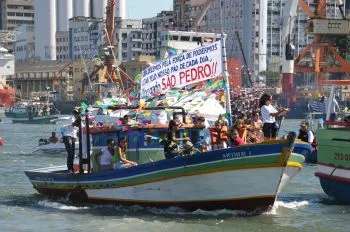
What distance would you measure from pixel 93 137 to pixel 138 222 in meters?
4.24

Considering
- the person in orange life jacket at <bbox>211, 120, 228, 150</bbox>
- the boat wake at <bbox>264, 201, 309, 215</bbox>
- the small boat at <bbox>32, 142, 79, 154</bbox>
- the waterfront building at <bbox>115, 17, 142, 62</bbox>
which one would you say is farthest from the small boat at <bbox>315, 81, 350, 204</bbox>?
the waterfront building at <bbox>115, 17, 142, 62</bbox>

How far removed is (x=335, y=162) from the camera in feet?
78.1

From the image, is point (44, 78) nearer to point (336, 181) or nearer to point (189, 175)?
point (336, 181)

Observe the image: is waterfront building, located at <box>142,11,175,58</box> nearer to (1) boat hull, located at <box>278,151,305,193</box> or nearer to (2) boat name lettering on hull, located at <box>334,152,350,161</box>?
(2) boat name lettering on hull, located at <box>334,152,350,161</box>

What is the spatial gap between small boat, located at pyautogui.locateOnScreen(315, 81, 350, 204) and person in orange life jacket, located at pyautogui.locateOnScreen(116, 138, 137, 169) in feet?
16.9

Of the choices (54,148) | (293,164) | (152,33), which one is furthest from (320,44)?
(152,33)

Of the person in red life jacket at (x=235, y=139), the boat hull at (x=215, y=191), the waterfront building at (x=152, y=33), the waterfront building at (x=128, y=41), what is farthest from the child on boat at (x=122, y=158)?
the waterfront building at (x=128, y=41)

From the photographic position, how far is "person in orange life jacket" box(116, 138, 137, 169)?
22797 millimetres

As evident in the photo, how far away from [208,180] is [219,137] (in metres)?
1.22

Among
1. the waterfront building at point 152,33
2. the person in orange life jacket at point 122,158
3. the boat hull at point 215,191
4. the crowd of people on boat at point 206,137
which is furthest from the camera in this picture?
the waterfront building at point 152,33

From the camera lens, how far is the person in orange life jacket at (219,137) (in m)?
22.0

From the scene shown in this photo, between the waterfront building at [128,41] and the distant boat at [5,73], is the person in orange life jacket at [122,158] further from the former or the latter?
the waterfront building at [128,41]

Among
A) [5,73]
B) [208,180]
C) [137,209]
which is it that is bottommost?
[5,73]

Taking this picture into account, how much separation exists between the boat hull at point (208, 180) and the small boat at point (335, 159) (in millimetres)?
2936
